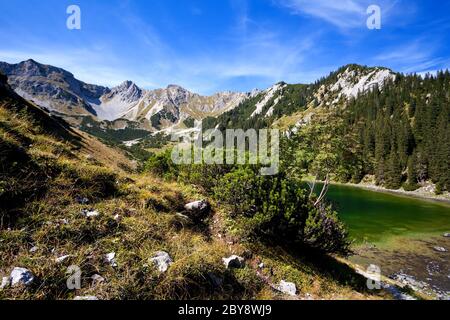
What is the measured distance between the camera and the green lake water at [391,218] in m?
42.0

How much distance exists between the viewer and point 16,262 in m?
6.13

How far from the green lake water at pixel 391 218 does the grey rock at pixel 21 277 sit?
97.1ft

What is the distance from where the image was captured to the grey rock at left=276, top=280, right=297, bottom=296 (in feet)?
32.8

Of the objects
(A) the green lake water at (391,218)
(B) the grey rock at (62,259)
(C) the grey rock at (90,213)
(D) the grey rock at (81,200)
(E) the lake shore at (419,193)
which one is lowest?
(E) the lake shore at (419,193)

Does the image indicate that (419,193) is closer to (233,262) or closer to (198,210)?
(198,210)

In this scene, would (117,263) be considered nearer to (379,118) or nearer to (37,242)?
(37,242)

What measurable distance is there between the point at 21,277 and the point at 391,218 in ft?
197

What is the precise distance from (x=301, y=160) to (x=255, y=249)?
38.6ft

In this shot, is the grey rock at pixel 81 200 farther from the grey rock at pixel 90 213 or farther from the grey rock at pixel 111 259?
the grey rock at pixel 111 259

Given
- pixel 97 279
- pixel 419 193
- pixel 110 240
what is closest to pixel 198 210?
pixel 110 240

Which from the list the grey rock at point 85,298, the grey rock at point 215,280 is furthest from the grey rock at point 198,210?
the grey rock at point 85,298

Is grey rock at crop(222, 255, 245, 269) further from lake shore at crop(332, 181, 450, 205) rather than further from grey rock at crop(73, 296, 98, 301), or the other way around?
lake shore at crop(332, 181, 450, 205)
